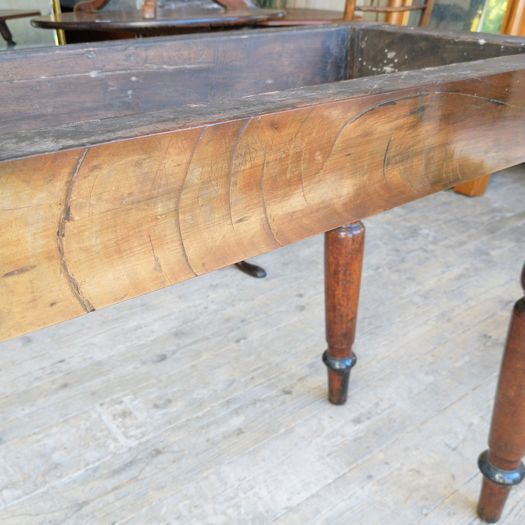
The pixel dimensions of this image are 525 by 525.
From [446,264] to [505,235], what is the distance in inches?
12.5

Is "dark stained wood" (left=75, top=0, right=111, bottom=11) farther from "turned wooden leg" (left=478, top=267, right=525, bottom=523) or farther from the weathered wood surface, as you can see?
"turned wooden leg" (left=478, top=267, right=525, bottom=523)

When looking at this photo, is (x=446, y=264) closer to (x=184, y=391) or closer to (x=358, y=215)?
(x=184, y=391)

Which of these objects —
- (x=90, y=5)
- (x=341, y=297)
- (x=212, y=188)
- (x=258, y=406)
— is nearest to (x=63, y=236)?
(x=212, y=188)

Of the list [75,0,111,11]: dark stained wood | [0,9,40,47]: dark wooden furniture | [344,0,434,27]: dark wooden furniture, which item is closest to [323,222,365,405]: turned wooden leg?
[344,0,434,27]: dark wooden furniture

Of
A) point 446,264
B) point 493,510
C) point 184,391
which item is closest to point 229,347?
point 184,391

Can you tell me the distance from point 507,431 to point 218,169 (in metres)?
0.57

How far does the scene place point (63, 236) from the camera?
419mm

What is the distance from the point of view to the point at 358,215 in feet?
1.97

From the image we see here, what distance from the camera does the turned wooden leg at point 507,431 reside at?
0.71 m

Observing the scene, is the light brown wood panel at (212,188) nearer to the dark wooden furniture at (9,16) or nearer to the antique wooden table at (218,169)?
the antique wooden table at (218,169)

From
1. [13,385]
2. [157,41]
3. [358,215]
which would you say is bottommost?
[13,385]

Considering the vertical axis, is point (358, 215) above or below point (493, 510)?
above

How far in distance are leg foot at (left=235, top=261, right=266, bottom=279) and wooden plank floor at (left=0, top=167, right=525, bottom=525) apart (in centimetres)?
3

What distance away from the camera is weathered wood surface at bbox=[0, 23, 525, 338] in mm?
407
